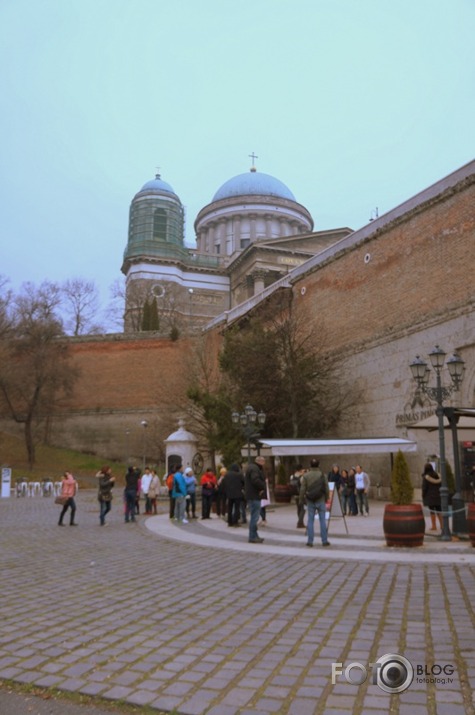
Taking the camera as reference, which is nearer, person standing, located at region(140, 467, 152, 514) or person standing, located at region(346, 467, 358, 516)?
person standing, located at region(346, 467, 358, 516)

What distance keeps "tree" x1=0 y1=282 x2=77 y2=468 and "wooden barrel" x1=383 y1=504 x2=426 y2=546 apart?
34328 millimetres

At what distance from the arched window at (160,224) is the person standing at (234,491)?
2148 inches

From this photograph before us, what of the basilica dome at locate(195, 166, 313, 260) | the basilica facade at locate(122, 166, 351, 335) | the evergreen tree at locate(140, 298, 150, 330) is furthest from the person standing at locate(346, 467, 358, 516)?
the basilica dome at locate(195, 166, 313, 260)

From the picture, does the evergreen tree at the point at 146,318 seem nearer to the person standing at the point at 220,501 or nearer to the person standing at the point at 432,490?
the person standing at the point at 220,501

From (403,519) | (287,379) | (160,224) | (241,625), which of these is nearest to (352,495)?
(403,519)

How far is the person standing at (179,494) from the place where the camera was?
52.5 feet

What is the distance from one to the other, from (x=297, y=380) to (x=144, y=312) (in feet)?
99.1

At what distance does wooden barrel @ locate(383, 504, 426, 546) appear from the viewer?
10930 mm

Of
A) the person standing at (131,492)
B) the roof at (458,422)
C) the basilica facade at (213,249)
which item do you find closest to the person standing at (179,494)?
the person standing at (131,492)

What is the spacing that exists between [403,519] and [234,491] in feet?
16.3

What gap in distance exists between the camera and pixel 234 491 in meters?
14.8

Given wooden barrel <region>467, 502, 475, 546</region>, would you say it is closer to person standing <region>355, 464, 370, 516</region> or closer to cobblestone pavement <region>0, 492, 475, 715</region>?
cobblestone pavement <region>0, 492, 475, 715</region>

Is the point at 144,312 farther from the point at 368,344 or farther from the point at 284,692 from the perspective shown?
the point at 284,692

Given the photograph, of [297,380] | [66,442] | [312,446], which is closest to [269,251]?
[66,442]
